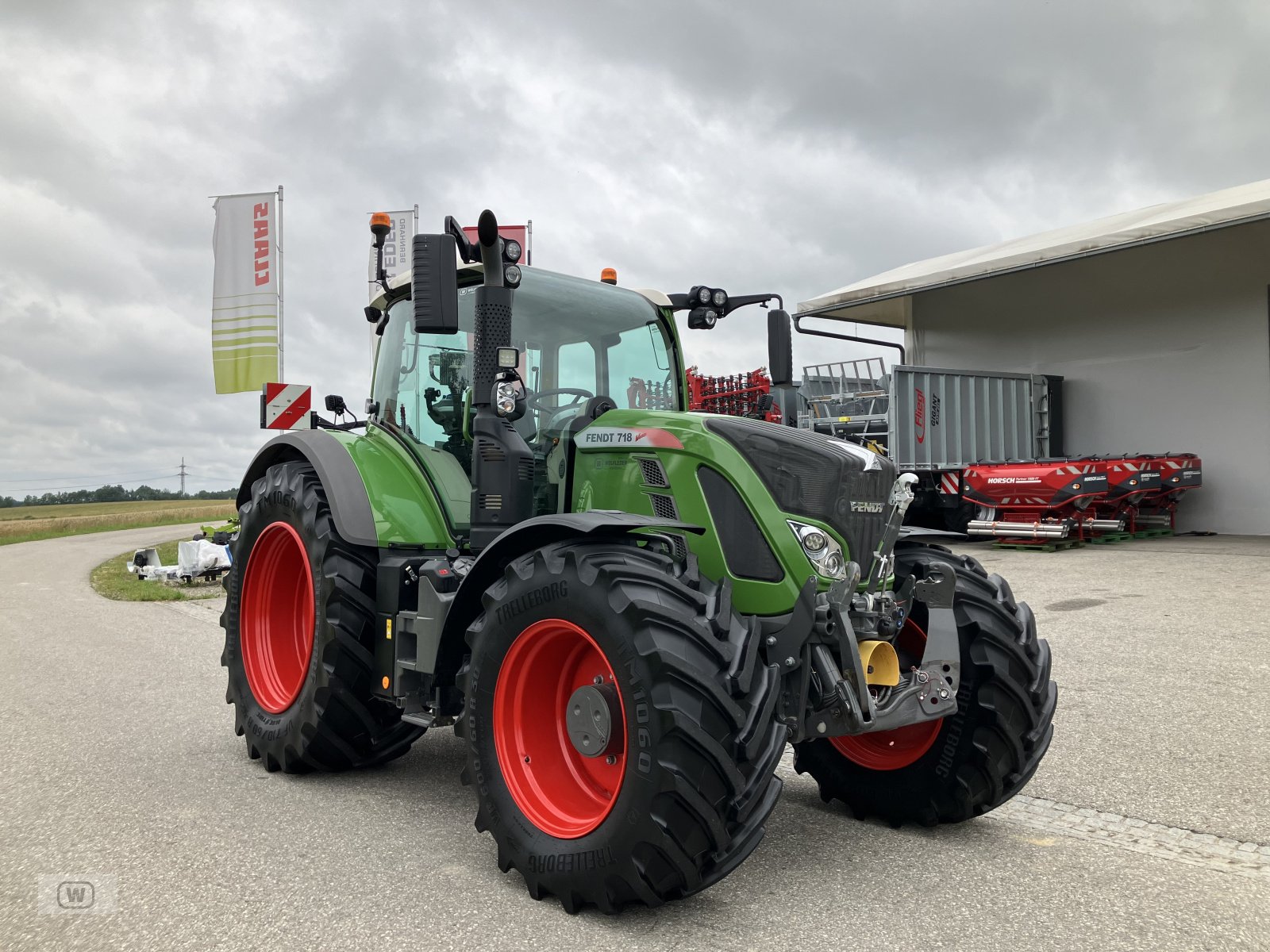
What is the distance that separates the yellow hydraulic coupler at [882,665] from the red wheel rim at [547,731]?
0.91m

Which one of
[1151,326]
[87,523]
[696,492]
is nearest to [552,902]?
[696,492]

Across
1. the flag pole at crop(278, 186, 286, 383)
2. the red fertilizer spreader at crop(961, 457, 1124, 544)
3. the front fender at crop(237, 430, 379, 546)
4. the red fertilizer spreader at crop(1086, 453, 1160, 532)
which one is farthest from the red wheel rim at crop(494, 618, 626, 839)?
the flag pole at crop(278, 186, 286, 383)

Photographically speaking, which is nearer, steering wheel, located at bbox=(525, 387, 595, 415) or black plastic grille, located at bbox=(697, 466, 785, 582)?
black plastic grille, located at bbox=(697, 466, 785, 582)

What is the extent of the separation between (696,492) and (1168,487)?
13.4m

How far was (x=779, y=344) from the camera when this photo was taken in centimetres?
456

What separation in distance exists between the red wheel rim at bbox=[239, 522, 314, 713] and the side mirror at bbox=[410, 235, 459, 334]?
189cm

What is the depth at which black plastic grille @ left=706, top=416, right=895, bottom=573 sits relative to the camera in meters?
3.42

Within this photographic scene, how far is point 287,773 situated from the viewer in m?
4.54

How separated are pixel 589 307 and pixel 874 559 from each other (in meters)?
1.74

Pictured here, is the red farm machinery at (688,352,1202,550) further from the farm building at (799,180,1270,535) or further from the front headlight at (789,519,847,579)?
the front headlight at (789,519,847,579)

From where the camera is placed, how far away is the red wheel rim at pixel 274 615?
505 cm

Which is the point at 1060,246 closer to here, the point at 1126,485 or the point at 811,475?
the point at 1126,485

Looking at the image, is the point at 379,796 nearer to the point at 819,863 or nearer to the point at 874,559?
the point at 819,863

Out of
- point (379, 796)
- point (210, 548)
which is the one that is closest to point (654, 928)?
point (379, 796)
